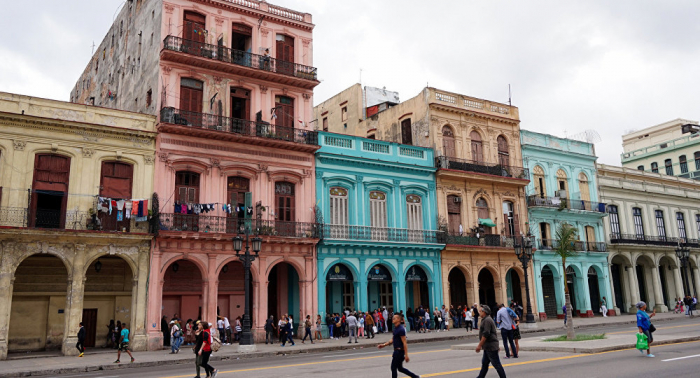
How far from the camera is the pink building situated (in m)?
24.6

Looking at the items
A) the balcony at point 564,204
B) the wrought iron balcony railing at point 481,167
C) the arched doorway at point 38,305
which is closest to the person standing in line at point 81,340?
the arched doorway at point 38,305

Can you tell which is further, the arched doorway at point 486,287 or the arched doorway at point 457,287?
the arched doorway at point 486,287

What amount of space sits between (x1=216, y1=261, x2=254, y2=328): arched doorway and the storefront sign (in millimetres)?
6309

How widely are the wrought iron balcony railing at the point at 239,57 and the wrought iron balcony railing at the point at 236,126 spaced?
285 centimetres

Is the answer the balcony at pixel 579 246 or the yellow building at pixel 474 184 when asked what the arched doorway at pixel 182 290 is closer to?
the yellow building at pixel 474 184

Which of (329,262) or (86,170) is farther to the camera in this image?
(329,262)

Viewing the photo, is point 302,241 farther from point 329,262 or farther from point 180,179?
point 180,179

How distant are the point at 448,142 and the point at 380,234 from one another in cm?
828

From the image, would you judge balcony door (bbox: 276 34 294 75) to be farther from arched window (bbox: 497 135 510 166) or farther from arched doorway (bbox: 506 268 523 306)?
arched doorway (bbox: 506 268 523 306)

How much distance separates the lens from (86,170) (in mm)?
23281

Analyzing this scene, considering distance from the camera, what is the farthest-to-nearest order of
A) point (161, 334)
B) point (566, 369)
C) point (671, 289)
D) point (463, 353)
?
point (671, 289) < point (161, 334) < point (463, 353) < point (566, 369)

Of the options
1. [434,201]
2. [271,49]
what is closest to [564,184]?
[434,201]

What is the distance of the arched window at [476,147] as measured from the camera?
3531 centimetres

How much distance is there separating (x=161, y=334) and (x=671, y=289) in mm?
37957
